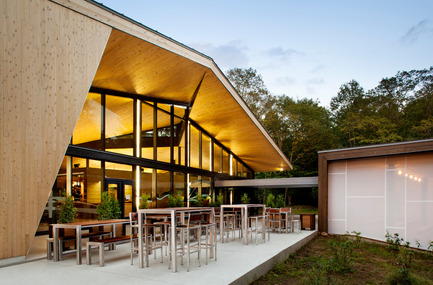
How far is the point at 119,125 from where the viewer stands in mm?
10562

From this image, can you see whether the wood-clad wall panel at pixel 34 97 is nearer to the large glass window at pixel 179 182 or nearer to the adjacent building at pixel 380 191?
the large glass window at pixel 179 182

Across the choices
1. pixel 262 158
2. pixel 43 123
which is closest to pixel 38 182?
pixel 43 123

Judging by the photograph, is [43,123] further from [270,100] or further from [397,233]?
[270,100]

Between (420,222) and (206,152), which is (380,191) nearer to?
(420,222)

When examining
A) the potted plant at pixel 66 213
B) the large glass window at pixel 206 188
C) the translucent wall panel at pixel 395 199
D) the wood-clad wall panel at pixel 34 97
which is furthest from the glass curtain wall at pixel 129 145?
the translucent wall panel at pixel 395 199

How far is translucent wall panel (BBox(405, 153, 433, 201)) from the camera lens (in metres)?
8.82

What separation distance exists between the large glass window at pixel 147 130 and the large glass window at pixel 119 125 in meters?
0.47

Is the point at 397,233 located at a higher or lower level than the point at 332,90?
lower

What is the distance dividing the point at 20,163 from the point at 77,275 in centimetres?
227

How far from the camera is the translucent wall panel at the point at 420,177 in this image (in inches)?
347

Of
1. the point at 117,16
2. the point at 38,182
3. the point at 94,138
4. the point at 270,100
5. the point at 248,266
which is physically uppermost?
the point at 270,100

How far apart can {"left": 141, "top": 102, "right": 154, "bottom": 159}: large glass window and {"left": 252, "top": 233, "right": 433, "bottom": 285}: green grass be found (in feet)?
19.9

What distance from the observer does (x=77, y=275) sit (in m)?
5.15

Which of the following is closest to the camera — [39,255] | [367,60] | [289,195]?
[39,255]
